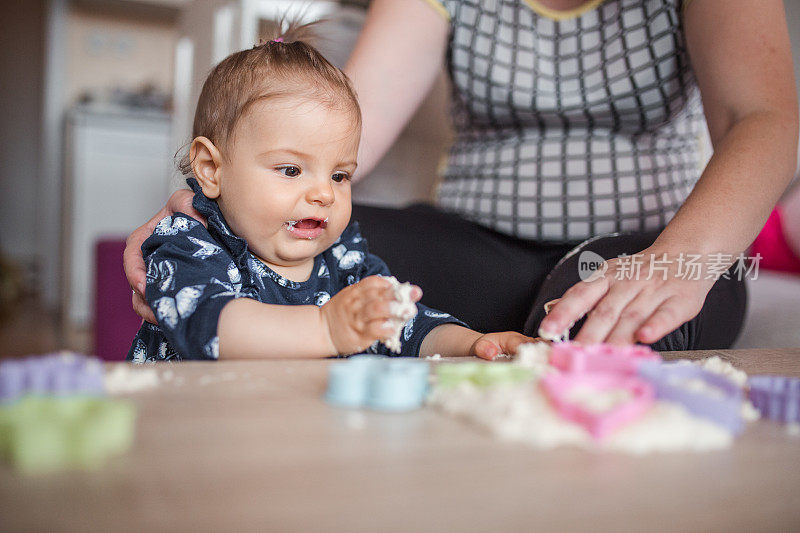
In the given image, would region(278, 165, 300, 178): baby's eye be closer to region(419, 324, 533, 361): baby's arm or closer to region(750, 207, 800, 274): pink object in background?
region(419, 324, 533, 361): baby's arm

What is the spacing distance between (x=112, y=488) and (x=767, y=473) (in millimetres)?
359

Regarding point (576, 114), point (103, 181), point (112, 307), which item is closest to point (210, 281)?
point (576, 114)

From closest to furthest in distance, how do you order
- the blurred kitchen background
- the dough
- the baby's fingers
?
the dough → the baby's fingers → the blurred kitchen background

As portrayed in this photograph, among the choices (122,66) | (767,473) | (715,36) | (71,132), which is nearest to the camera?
(767,473)

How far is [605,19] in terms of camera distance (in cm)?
122

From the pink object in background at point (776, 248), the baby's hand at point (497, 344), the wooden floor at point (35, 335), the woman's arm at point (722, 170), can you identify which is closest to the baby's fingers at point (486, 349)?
the baby's hand at point (497, 344)

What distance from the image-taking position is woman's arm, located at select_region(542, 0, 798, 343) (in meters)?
0.69

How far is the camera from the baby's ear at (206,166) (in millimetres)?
840

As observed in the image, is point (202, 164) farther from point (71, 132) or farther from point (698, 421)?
point (71, 132)

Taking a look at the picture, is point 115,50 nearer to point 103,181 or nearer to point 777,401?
point 103,181

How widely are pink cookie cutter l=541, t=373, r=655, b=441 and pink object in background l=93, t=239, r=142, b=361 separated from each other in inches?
73.4

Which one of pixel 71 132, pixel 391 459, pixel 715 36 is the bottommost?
pixel 71 132

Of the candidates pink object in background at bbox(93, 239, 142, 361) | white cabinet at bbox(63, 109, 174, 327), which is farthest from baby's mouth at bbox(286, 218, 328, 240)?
white cabinet at bbox(63, 109, 174, 327)

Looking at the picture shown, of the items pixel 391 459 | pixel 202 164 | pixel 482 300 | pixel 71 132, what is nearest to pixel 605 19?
pixel 482 300
